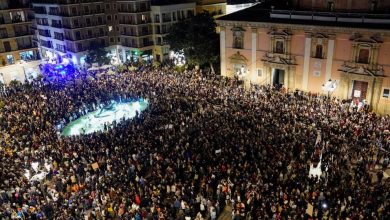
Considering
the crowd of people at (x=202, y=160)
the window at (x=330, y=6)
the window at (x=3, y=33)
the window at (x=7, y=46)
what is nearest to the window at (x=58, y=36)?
the window at (x=7, y=46)

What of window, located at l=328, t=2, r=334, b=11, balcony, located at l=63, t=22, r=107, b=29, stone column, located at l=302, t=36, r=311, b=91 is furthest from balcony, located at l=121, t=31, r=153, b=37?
window, located at l=328, t=2, r=334, b=11

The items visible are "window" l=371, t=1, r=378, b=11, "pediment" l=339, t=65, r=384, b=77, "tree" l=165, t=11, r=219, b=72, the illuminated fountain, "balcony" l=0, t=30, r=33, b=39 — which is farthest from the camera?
"balcony" l=0, t=30, r=33, b=39

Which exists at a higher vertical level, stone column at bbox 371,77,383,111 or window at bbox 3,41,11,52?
window at bbox 3,41,11,52

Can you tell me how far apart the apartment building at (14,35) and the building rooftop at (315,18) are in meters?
32.8

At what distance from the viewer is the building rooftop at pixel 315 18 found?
100 ft

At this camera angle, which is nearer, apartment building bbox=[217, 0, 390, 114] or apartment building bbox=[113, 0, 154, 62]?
apartment building bbox=[217, 0, 390, 114]

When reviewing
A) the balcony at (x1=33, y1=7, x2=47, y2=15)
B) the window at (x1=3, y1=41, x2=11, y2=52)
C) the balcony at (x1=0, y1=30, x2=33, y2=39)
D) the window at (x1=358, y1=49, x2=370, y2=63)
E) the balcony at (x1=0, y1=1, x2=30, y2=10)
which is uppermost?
the balcony at (x1=0, y1=1, x2=30, y2=10)

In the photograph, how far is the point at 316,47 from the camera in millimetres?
34156

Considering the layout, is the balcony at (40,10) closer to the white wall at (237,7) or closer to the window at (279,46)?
the white wall at (237,7)

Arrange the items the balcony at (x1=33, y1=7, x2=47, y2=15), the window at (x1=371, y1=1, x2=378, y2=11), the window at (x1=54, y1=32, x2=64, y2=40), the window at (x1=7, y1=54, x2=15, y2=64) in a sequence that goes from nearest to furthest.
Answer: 1. the window at (x1=371, y1=1, x2=378, y2=11)
2. the window at (x1=7, y1=54, x2=15, y2=64)
3. the window at (x1=54, y1=32, x2=64, y2=40)
4. the balcony at (x1=33, y1=7, x2=47, y2=15)

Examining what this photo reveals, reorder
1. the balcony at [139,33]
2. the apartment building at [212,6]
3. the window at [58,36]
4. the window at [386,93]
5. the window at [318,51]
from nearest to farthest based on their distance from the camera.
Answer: the window at [386,93] < the window at [318,51] < the balcony at [139,33] < the window at [58,36] < the apartment building at [212,6]

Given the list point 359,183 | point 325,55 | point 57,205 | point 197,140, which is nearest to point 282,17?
point 325,55

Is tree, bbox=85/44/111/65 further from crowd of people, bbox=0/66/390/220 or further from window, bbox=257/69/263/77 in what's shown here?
window, bbox=257/69/263/77

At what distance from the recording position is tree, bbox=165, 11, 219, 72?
145 ft
